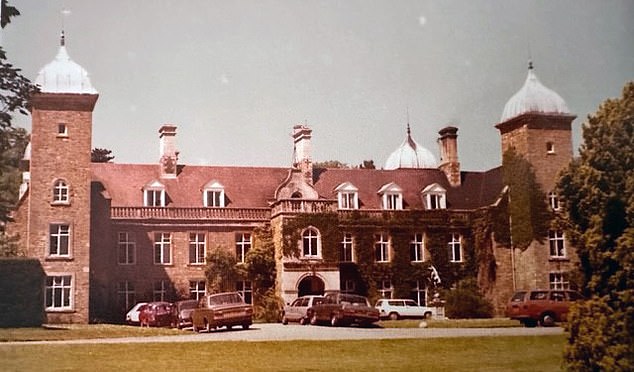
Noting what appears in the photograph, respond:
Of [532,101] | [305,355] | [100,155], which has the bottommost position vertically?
[305,355]

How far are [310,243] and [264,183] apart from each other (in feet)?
2.11

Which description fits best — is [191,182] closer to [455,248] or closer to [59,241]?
[59,241]

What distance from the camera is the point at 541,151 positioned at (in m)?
7.11

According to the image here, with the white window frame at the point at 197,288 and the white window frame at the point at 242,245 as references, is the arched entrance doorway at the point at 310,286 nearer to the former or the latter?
the white window frame at the point at 242,245

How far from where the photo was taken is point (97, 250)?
21.0ft

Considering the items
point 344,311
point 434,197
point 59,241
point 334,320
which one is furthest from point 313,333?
point 59,241

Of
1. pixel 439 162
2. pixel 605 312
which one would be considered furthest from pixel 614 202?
pixel 439 162

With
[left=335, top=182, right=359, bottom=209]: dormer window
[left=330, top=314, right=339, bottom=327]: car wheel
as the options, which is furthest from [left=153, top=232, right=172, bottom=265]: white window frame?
[left=335, top=182, right=359, bottom=209]: dormer window

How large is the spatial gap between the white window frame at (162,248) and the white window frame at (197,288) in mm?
248

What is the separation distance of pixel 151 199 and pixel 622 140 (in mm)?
3847

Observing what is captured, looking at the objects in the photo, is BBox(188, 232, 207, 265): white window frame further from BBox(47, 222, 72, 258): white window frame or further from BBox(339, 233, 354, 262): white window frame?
BBox(339, 233, 354, 262): white window frame

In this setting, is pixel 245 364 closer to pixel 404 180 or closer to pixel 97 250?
pixel 97 250

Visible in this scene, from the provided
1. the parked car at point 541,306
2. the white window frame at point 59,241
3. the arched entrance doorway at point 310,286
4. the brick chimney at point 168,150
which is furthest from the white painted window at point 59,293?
the parked car at point 541,306

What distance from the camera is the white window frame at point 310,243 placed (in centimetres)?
695
